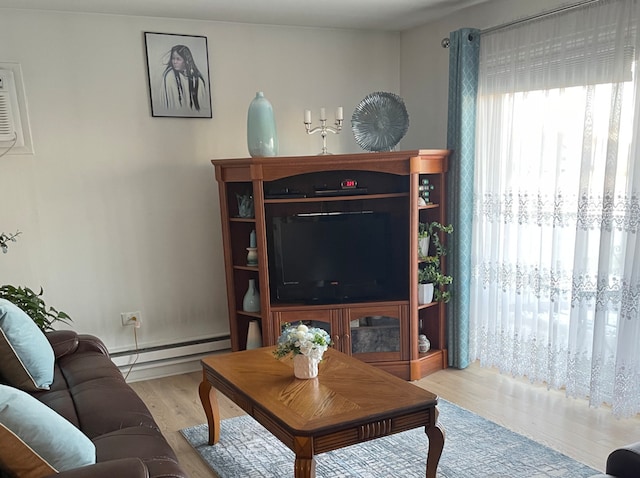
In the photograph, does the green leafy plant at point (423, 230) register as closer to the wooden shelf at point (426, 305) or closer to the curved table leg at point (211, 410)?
the wooden shelf at point (426, 305)

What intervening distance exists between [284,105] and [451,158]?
1.31 m

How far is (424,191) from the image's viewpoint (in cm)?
376

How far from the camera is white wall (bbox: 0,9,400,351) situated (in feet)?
11.2

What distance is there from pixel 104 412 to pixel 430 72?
3246 millimetres

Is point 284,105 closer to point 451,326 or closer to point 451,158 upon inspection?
point 451,158

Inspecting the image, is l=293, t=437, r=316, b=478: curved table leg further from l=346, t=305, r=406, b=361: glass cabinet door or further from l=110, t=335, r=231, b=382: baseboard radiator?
l=110, t=335, r=231, b=382: baseboard radiator

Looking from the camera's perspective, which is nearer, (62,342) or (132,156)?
(62,342)

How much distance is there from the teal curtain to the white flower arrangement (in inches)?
63.2

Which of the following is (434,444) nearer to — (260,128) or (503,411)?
(503,411)

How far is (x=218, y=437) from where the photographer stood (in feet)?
9.45

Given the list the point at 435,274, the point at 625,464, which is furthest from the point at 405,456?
the point at 435,274

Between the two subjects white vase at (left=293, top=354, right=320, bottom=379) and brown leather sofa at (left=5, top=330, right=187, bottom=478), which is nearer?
brown leather sofa at (left=5, top=330, right=187, bottom=478)

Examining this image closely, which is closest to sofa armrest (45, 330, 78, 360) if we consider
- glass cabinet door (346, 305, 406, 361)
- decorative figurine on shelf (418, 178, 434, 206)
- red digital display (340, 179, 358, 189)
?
glass cabinet door (346, 305, 406, 361)

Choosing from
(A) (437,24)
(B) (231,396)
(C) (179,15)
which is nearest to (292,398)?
(B) (231,396)
